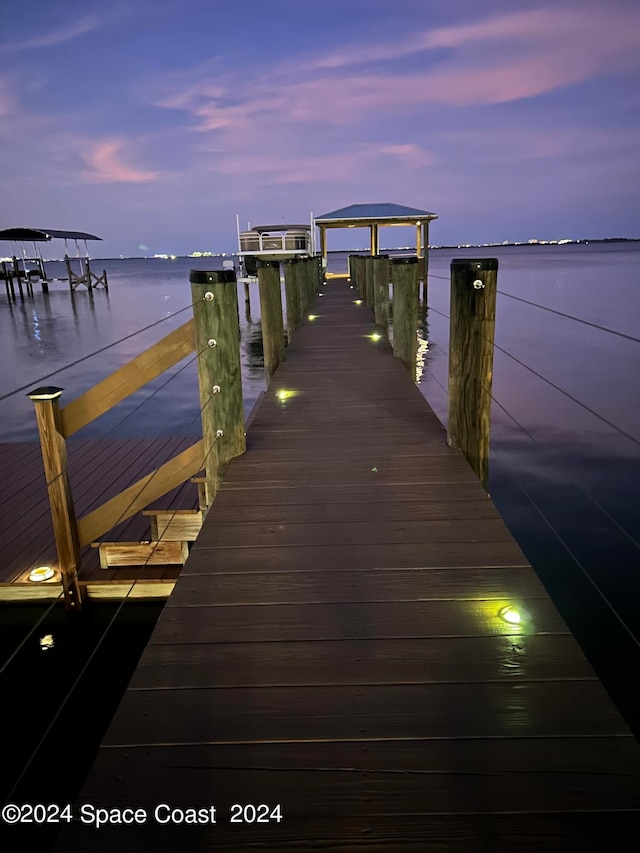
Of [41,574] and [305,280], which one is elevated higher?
[305,280]

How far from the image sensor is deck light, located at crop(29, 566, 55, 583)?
4949mm

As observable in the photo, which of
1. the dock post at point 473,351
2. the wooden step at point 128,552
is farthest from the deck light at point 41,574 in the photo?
the dock post at point 473,351

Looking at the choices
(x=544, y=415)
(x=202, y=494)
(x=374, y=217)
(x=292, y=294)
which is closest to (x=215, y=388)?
(x=202, y=494)

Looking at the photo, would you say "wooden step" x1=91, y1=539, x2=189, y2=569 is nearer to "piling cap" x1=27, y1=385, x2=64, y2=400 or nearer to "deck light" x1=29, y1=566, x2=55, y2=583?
"deck light" x1=29, y1=566, x2=55, y2=583

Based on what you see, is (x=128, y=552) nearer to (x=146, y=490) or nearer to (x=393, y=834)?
(x=146, y=490)

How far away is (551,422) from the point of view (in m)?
13.0

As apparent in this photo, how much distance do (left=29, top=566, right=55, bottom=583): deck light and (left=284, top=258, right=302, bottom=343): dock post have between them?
18.0ft

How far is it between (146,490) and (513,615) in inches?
112

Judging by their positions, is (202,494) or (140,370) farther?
Answer: (202,494)

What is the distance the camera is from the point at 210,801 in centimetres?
148

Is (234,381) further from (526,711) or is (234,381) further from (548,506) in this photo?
(548,506)

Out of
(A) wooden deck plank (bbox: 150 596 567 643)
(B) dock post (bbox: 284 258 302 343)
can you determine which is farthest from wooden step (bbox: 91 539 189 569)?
(B) dock post (bbox: 284 258 302 343)

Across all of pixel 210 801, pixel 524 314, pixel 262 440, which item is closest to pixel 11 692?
pixel 262 440

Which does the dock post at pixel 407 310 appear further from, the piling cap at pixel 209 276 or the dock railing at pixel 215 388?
the piling cap at pixel 209 276
